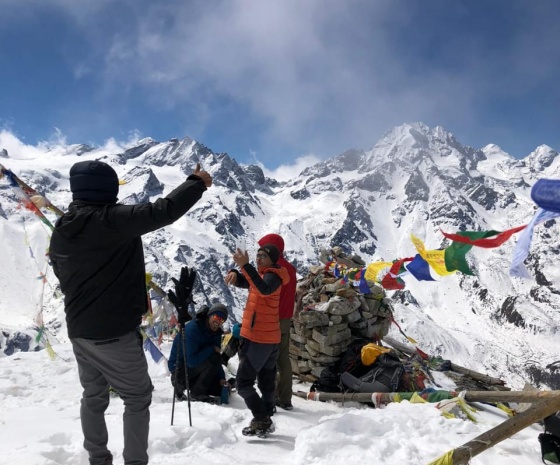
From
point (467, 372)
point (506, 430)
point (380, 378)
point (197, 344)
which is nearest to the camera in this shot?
point (506, 430)

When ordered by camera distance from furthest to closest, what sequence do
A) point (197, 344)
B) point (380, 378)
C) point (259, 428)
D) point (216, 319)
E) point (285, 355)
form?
1. point (380, 378)
2. point (216, 319)
3. point (197, 344)
4. point (285, 355)
5. point (259, 428)

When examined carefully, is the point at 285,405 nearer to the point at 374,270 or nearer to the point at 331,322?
the point at 331,322

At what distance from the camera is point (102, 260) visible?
3369 millimetres

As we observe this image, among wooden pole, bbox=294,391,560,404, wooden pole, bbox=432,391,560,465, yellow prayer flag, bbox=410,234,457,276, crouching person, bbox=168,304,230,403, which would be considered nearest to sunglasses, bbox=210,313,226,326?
crouching person, bbox=168,304,230,403

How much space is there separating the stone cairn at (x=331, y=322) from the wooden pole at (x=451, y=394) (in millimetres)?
1333

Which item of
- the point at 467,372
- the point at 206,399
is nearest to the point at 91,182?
the point at 206,399

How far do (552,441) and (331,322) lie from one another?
5.49 meters

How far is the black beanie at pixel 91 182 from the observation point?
344cm

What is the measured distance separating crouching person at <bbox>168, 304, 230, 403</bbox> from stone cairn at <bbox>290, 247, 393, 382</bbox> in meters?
2.65

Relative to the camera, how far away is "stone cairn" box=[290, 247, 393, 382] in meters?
9.32

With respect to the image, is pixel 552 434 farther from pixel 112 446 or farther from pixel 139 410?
pixel 112 446

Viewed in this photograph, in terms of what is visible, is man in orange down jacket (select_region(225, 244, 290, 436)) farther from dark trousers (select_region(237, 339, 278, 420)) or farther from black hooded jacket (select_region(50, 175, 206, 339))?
black hooded jacket (select_region(50, 175, 206, 339))

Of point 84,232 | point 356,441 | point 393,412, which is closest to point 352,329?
point 393,412

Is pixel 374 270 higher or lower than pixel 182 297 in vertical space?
higher
